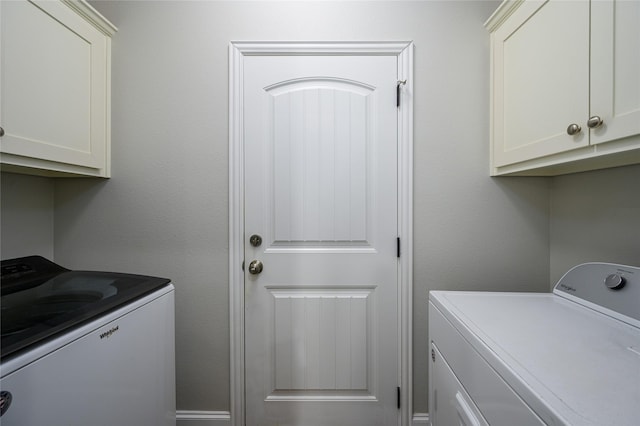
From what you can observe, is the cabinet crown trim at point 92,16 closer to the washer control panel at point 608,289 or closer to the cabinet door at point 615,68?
the cabinet door at point 615,68

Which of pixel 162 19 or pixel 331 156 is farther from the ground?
pixel 162 19

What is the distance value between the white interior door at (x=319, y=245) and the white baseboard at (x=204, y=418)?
13cm

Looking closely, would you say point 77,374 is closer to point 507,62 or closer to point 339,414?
point 339,414

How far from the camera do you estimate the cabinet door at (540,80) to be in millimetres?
859

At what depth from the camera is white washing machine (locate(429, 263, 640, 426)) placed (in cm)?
51

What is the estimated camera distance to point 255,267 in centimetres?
136

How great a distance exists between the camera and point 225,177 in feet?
4.52

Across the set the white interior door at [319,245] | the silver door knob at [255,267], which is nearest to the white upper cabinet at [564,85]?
the white interior door at [319,245]

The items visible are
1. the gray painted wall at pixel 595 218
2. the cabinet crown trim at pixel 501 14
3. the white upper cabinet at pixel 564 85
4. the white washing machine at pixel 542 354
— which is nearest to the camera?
the white washing machine at pixel 542 354

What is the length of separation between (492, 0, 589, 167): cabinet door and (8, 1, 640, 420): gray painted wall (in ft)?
0.39

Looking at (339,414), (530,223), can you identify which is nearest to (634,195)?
(530,223)

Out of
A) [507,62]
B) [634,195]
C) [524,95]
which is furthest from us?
[507,62]

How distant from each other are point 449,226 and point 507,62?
31.5 inches

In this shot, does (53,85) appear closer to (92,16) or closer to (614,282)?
(92,16)
